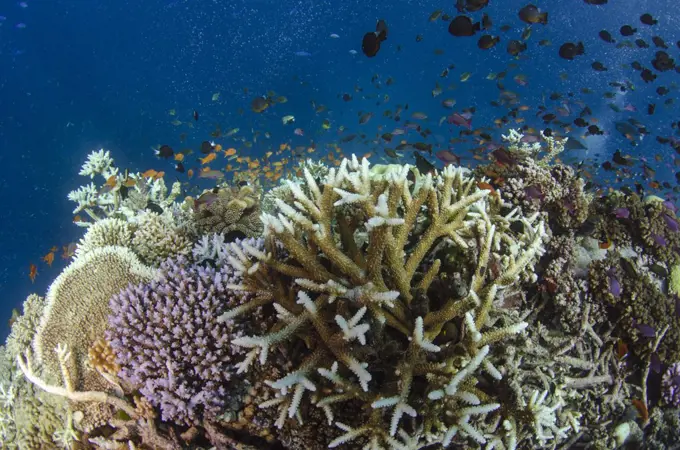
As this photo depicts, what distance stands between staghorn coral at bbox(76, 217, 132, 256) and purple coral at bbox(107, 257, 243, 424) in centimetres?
245

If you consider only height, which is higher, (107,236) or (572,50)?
(107,236)

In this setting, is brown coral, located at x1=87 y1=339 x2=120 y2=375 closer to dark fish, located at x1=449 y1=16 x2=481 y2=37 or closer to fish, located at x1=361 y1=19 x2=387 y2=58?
fish, located at x1=361 y1=19 x2=387 y2=58

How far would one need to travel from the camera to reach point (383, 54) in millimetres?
79312

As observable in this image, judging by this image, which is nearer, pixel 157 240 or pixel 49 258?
pixel 157 240

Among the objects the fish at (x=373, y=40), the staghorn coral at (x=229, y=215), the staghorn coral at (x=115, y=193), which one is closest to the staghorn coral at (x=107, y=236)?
the staghorn coral at (x=229, y=215)

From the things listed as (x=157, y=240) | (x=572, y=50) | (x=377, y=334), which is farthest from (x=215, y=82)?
(x=377, y=334)

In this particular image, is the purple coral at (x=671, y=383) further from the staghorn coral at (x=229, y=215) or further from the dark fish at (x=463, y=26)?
the dark fish at (x=463, y=26)

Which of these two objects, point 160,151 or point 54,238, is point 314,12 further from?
point 160,151

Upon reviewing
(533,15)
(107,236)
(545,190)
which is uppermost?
(533,15)

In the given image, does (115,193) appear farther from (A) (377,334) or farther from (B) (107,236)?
(A) (377,334)

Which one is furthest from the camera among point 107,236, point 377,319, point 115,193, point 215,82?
point 215,82

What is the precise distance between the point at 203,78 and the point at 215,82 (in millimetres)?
2509

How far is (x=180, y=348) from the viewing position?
2.98 metres

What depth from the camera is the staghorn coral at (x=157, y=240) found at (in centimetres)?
501
